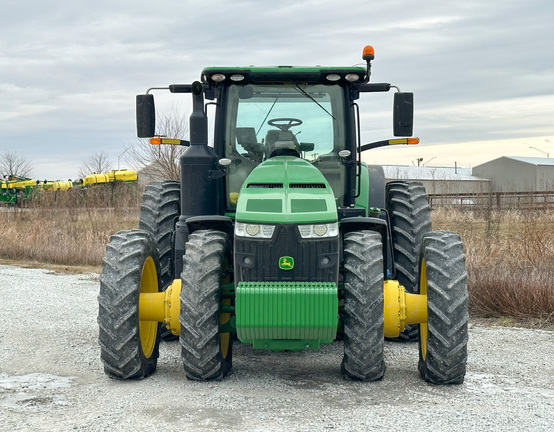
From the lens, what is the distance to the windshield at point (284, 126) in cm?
633

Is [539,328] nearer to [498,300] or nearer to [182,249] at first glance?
[498,300]

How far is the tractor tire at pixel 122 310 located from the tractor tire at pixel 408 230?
2609 millimetres

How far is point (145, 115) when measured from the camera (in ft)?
20.3

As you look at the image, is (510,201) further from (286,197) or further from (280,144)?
(286,197)

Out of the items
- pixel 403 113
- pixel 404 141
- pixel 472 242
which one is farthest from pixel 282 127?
pixel 472 242

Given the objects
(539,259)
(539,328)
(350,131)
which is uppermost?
(350,131)

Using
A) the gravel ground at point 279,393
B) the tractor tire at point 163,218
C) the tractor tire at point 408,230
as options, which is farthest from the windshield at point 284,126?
the gravel ground at point 279,393

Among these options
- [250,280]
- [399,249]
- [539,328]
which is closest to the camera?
[250,280]

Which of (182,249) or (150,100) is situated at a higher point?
(150,100)

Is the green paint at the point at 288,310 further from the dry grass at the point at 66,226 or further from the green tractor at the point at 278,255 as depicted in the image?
the dry grass at the point at 66,226


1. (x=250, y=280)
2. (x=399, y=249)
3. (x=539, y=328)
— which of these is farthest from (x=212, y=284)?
(x=539, y=328)

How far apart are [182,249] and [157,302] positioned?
81 cm

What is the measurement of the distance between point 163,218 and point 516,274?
4272 millimetres

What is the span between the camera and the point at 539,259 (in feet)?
29.1
